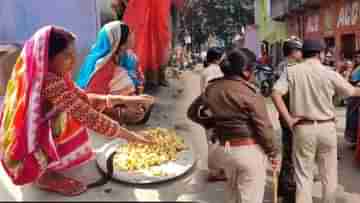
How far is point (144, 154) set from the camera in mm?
3066

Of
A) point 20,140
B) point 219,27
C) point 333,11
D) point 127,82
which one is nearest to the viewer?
point 20,140

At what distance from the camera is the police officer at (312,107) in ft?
11.7

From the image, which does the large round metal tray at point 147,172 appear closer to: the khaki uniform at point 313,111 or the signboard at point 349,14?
the khaki uniform at point 313,111

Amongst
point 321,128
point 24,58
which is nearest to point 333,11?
point 321,128

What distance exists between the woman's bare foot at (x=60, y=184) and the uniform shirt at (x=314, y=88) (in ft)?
7.04

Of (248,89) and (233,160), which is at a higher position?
(248,89)

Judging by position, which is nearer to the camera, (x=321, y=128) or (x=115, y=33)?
(x=115, y=33)

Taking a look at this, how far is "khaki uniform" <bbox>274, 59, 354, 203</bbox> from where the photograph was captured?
3.55 metres

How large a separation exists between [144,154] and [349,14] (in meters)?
12.1

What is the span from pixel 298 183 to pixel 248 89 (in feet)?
4.20

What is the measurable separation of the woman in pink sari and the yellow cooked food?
33.5 inches

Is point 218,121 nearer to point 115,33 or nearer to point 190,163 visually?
point 190,163

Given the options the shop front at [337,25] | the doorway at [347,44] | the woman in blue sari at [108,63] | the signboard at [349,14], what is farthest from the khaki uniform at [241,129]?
the doorway at [347,44]

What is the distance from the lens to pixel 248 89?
2.97 metres
